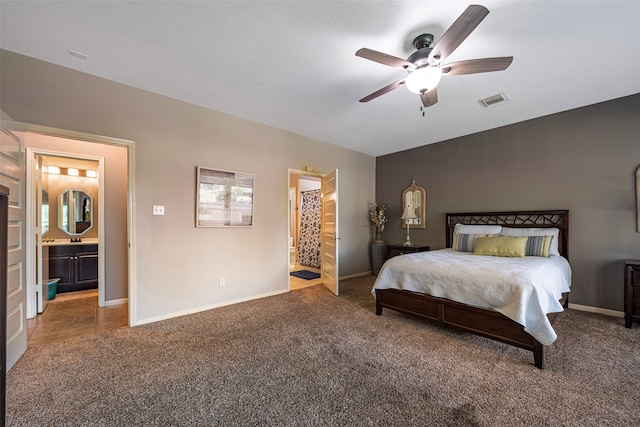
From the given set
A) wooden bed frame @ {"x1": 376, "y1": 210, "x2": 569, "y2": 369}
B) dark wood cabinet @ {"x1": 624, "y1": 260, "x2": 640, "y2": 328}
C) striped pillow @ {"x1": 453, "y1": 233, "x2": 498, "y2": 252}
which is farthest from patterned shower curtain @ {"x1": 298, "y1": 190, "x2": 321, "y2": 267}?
dark wood cabinet @ {"x1": 624, "y1": 260, "x2": 640, "y2": 328}

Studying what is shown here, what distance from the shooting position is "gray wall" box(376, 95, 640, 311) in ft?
10.2

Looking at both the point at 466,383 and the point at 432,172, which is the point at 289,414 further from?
the point at 432,172

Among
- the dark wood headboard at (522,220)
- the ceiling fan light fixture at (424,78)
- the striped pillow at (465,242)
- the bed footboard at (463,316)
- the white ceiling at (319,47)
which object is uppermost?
the white ceiling at (319,47)

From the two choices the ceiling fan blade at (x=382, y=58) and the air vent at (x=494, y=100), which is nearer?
the ceiling fan blade at (x=382, y=58)

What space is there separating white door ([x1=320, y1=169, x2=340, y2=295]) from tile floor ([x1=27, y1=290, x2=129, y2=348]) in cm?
271

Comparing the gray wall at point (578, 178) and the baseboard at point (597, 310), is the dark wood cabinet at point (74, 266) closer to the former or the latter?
the gray wall at point (578, 178)

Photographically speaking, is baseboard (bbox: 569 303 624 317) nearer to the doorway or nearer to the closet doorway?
the closet doorway

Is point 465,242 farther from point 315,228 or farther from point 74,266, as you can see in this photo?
point 74,266

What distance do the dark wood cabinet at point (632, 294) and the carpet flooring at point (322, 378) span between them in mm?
174

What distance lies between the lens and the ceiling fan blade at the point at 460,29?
1.46 metres

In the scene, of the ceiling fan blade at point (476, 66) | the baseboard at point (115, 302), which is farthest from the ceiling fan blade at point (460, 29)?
the baseboard at point (115, 302)

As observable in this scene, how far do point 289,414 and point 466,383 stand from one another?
1.26m

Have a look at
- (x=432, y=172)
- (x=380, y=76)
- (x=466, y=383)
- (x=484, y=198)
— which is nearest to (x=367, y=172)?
(x=432, y=172)

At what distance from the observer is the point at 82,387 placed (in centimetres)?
179
